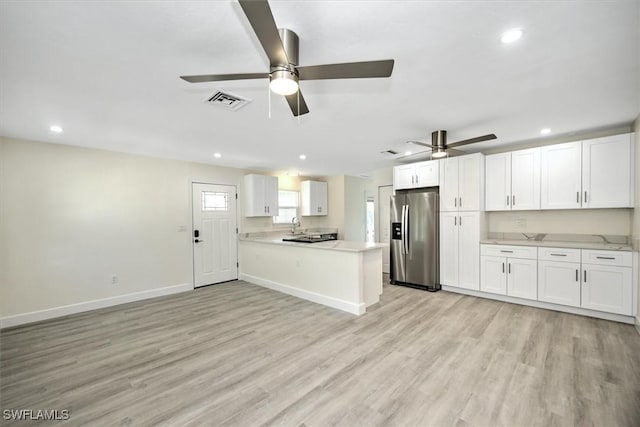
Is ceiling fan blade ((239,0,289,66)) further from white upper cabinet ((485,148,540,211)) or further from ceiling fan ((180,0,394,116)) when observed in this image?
white upper cabinet ((485,148,540,211))

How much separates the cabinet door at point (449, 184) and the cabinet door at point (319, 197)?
3228 mm

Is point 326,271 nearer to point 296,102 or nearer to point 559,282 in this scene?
point 296,102

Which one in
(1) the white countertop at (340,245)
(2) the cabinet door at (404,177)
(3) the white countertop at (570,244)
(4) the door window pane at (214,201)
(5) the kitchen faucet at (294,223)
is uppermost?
(2) the cabinet door at (404,177)

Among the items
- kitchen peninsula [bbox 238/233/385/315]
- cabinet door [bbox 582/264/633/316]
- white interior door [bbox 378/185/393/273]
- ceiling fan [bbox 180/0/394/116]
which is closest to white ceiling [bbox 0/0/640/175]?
ceiling fan [bbox 180/0/394/116]

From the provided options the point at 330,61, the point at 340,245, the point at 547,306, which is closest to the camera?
the point at 330,61

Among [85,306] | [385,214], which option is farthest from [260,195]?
[85,306]

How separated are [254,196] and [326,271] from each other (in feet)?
8.59

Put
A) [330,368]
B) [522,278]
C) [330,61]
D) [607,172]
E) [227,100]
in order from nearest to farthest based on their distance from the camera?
1. [330,61]
2. [330,368]
3. [227,100]
4. [607,172]
5. [522,278]

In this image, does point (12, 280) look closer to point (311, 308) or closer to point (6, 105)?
point (6, 105)

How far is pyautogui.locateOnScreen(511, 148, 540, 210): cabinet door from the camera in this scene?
3834 millimetres

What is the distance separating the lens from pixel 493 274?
4004 millimetres

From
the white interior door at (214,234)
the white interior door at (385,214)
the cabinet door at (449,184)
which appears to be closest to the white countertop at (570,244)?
the cabinet door at (449,184)

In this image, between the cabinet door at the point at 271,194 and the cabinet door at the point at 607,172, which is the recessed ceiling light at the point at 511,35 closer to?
the cabinet door at the point at 607,172

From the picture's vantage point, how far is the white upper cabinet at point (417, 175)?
4629 millimetres
